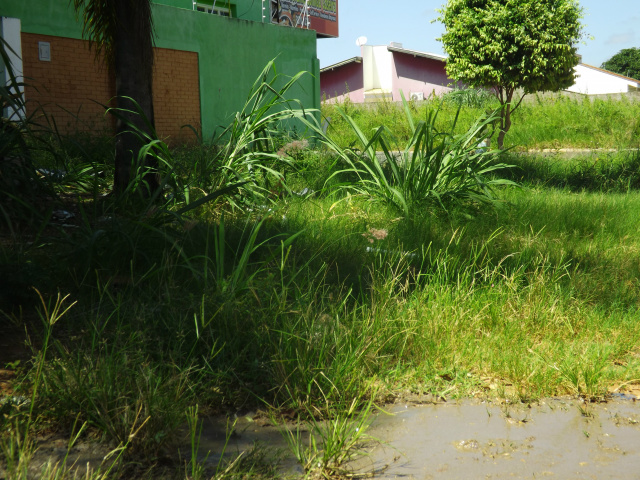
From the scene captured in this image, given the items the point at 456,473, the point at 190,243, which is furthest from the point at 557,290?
the point at 190,243

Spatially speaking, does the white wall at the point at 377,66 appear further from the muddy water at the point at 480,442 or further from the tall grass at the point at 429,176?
the muddy water at the point at 480,442

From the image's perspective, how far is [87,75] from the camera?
9930 millimetres

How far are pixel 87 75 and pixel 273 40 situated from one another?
476 centimetres

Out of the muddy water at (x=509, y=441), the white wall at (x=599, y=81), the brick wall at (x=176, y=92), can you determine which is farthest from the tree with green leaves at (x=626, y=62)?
the muddy water at (x=509, y=441)

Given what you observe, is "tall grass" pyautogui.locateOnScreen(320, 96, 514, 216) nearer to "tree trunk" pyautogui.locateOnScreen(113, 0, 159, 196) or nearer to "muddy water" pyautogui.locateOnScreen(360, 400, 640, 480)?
"tree trunk" pyautogui.locateOnScreen(113, 0, 159, 196)

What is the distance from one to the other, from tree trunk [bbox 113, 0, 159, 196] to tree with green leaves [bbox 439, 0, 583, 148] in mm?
7794

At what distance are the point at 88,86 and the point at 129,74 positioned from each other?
5.82m

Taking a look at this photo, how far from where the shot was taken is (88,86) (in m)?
9.97

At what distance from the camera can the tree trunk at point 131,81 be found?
466 centimetres

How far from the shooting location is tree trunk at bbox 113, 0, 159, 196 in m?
4.66

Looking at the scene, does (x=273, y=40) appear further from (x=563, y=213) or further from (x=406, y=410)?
(x=406, y=410)

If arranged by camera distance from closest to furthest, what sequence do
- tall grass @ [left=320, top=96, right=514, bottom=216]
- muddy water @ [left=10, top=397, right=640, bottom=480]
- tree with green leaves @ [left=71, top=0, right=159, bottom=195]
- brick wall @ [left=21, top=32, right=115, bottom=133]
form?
muddy water @ [left=10, top=397, right=640, bottom=480], tree with green leaves @ [left=71, top=0, right=159, bottom=195], tall grass @ [left=320, top=96, right=514, bottom=216], brick wall @ [left=21, top=32, right=115, bottom=133]

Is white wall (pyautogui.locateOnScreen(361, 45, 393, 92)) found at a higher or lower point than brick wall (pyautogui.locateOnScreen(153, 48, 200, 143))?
higher

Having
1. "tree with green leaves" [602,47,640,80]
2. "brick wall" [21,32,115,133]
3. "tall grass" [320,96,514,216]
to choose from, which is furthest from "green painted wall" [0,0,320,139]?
"tree with green leaves" [602,47,640,80]
